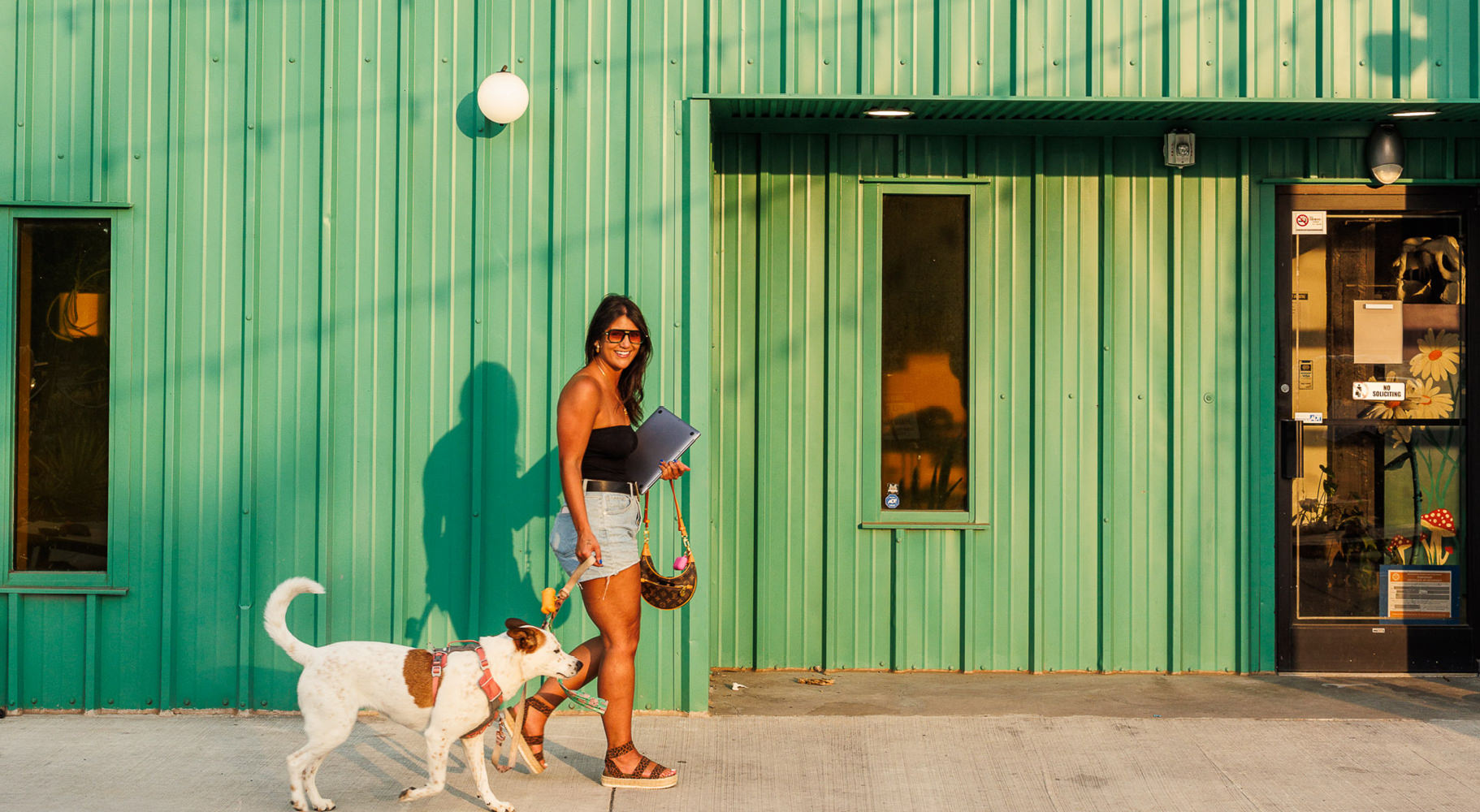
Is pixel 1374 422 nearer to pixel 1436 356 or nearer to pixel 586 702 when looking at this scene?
pixel 1436 356

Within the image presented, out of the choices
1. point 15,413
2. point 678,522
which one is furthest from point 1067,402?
point 15,413

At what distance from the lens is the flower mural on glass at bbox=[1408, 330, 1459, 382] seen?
6.85 metres

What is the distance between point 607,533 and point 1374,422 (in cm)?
449

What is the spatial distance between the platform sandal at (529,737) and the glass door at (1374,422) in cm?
413

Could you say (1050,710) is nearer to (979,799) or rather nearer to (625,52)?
(979,799)

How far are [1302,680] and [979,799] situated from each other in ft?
8.95

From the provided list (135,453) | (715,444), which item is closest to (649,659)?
(715,444)

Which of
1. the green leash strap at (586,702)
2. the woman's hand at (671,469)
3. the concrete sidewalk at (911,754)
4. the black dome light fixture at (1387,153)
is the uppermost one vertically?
the black dome light fixture at (1387,153)

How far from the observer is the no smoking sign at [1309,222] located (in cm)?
681

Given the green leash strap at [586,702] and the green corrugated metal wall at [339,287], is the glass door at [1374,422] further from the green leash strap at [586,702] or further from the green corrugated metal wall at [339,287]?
the green leash strap at [586,702]

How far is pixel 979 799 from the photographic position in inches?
193

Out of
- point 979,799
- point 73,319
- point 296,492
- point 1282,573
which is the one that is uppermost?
point 73,319

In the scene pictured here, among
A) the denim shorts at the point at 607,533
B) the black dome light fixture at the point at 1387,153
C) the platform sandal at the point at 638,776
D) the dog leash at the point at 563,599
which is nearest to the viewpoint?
the dog leash at the point at 563,599

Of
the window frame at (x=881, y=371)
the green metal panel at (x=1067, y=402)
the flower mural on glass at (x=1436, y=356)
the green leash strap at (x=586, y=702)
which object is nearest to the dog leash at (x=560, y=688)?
the green leash strap at (x=586, y=702)
